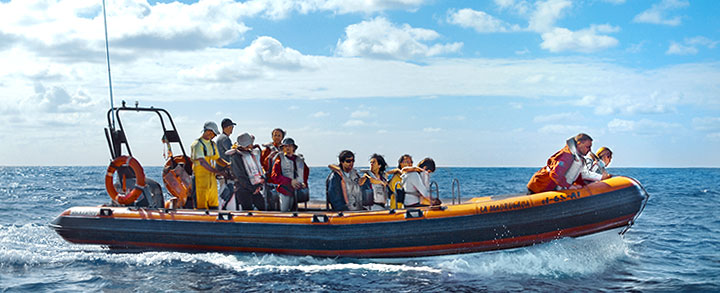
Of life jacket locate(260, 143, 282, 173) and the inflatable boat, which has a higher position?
life jacket locate(260, 143, 282, 173)

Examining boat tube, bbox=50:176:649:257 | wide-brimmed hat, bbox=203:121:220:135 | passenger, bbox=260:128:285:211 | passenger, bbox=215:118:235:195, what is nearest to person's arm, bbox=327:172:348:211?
boat tube, bbox=50:176:649:257

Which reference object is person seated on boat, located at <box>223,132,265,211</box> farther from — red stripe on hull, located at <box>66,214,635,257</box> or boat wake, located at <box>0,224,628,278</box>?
red stripe on hull, located at <box>66,214,635,257</box>

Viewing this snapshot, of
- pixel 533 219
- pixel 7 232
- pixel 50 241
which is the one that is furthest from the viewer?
pixel 7 232

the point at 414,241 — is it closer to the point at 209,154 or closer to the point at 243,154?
the point at 243,154

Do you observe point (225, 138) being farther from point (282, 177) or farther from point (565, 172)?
point (565, 172)

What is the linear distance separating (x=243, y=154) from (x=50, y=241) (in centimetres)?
525

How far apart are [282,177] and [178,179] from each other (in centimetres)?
222

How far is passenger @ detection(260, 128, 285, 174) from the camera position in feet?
29.8

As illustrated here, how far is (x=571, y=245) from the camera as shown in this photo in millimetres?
8312

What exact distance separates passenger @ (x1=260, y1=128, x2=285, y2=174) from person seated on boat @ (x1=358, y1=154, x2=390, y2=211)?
1.35 m

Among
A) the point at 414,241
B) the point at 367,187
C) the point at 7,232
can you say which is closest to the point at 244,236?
the point at 367,187

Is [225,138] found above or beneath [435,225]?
above

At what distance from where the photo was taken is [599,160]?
8898mm

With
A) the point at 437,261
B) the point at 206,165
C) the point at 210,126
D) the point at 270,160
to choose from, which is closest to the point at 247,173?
the point at 270,160
